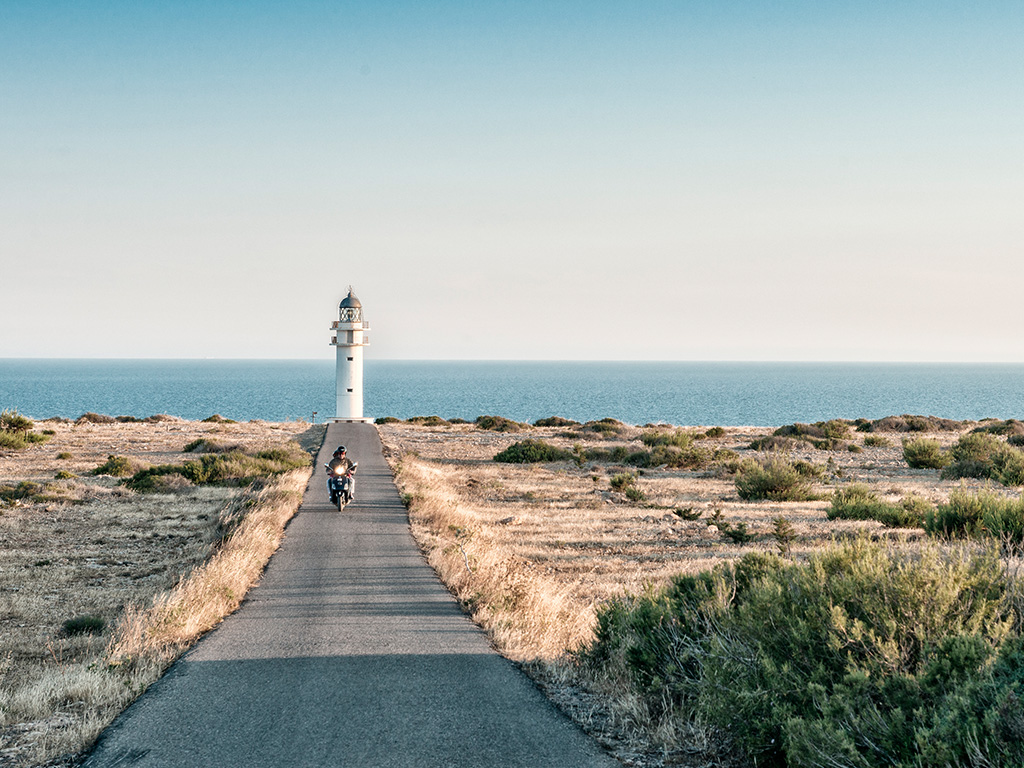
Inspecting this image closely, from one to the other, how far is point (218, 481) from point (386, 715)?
24084 mm

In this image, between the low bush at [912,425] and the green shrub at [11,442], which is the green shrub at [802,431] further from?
the green shrub at [11,442]

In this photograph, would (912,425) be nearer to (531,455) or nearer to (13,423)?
→ (531,455)

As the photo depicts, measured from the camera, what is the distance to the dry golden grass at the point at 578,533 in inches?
334

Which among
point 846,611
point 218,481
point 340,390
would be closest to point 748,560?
point 846,611

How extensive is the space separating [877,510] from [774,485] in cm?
555

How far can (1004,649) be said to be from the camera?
4.53 metres

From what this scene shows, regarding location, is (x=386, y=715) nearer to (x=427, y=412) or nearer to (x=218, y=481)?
(x=218, y=481)

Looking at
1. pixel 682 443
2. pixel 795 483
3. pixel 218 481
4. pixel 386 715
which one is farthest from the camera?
pixel 682 443

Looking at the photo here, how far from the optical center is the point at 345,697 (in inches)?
277

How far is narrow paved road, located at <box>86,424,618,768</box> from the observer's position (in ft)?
19.1

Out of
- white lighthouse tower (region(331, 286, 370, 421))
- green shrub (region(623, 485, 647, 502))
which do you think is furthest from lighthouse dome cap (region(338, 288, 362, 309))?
green shrub (region(623, 485, 647, 502))

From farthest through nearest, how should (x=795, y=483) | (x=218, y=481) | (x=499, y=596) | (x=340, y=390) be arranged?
(x=340, y=390) < (x=218, y=481) < (x=795, y=483) < (x=499, y=596)

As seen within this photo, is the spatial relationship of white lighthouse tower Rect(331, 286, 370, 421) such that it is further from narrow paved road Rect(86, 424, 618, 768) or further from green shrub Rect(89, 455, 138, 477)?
narrow paved road Rect(86, 424, 618, 768)

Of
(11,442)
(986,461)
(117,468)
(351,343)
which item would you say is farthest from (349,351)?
(986,461)
